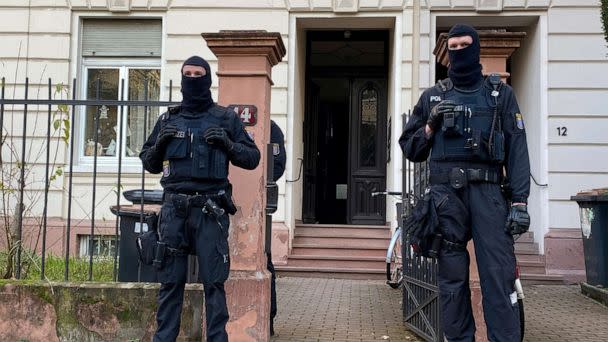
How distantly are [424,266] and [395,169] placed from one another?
14.4ft

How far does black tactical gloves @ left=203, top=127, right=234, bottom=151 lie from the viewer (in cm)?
396

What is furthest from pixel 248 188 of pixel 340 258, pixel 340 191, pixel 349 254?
pixel 340 191

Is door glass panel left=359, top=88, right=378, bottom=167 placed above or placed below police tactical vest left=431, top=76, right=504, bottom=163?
above

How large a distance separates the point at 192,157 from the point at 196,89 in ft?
1.66

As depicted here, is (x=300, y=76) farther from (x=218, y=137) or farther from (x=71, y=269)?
(x=218, y=137)

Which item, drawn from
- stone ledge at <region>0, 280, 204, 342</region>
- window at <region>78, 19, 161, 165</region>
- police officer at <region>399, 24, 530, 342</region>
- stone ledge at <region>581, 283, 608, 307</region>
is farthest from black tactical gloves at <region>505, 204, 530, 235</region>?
window at <region>78, 19, 161, 165</region>

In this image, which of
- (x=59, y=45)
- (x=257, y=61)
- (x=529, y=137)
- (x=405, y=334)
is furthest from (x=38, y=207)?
(x=529, y=137)

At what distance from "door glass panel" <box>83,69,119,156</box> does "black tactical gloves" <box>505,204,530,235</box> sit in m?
8.03

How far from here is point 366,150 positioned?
11070 millimetres

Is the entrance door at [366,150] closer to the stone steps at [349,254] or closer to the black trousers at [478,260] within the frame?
the stone steps at [349,254]

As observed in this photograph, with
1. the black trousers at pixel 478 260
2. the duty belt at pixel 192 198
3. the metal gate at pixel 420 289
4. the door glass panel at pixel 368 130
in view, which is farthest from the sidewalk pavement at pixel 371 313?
the door glass panel at pixel 368 130

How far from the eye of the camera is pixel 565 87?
9.27 meters

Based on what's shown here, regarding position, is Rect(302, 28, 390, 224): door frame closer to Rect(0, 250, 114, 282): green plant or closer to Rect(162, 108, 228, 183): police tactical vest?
Rect(0, 250, 114, 282): green plant

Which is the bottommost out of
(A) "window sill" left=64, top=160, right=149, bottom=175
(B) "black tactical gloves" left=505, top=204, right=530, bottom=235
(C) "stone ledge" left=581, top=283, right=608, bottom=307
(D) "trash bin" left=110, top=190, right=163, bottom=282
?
(C) "stone ledge" left=581, top=283, right=608, bottom=307
